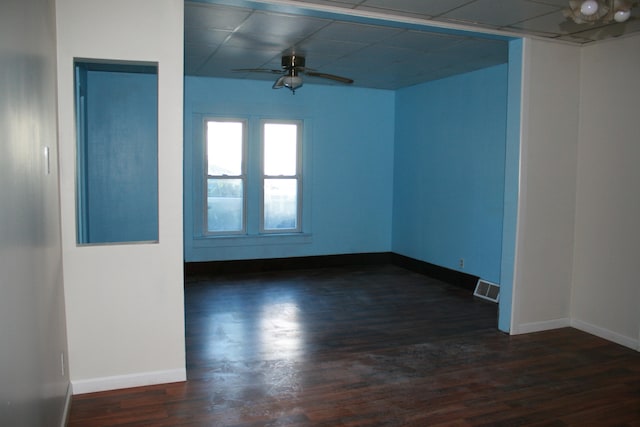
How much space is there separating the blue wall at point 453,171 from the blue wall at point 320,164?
0.98 ft

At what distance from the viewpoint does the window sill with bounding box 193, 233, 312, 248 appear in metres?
6.89

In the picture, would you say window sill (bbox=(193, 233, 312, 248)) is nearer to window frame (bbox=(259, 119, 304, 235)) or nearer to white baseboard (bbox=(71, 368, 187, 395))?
window frame (bbox=(259, 119, 304, 235))

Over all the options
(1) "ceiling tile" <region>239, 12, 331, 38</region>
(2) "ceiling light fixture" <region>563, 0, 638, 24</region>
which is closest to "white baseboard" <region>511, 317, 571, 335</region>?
(2) "ceiling light fixture" <region>563, 0, 638, 24</region>

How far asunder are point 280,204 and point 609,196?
4210 mm

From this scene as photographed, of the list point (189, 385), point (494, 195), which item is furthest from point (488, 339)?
point (189, 385)

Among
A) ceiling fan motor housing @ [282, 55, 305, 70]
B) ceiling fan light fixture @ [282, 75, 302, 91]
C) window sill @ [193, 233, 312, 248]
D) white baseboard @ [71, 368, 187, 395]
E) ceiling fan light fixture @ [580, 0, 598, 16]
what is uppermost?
ceiling fan motor housing @ [282, 55, 305, 70]

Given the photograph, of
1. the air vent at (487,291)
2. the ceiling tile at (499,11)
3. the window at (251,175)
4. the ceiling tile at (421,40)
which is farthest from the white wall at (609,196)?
the window at (251,175)

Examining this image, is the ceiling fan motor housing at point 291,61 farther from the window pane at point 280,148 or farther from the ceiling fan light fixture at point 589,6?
the ceiling fan light fixture at point 589,6

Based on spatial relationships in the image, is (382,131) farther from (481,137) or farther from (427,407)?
(427,407)

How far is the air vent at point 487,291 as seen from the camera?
Answer: 18.8 feet

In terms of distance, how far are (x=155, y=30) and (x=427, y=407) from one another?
9.42ft

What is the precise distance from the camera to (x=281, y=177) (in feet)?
23.9

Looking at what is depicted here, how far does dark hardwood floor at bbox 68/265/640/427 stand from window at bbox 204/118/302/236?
1.70m

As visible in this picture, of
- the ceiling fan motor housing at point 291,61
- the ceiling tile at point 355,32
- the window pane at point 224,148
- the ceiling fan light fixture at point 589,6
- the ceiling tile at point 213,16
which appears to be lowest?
the window pane at point 224,148
